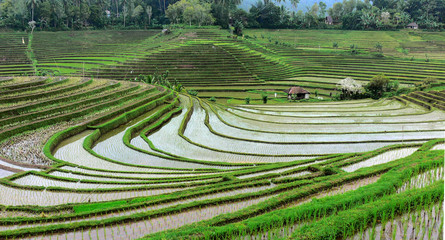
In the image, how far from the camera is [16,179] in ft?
33.0

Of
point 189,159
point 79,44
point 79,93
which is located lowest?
point 189,159

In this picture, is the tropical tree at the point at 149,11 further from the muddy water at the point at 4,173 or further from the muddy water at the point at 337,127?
the muddy water at the point at 4,173

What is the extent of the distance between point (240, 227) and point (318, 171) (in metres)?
4.83

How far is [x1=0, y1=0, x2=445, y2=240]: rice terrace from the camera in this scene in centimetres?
656

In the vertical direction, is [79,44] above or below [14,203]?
above

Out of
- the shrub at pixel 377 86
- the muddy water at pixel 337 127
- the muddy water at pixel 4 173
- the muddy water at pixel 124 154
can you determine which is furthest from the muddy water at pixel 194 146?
the shrub at pixel 377 86

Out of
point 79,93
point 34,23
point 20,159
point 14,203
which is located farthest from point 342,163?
point 34,23

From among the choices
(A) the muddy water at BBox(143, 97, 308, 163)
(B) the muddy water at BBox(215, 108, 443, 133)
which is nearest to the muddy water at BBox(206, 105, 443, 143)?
(B) the muddy water at BBox(215, 108, 443, 133)

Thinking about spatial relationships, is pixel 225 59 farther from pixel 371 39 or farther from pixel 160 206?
pixel 160 206

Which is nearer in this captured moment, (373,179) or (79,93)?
(373,179)

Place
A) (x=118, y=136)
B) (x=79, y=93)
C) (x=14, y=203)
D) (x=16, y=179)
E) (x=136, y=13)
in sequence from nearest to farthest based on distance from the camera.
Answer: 1. (x=14, y=203)
2. (x=16, y=179)
3. (x=118, y=136)
4. (x=79, y=93)
5. (x=136, y=13)

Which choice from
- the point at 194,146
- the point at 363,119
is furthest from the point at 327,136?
the point at 194,146

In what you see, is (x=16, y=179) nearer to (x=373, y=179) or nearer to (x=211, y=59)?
(x=373, y=179)

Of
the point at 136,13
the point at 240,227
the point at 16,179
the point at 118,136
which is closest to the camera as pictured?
the point at 240,227
